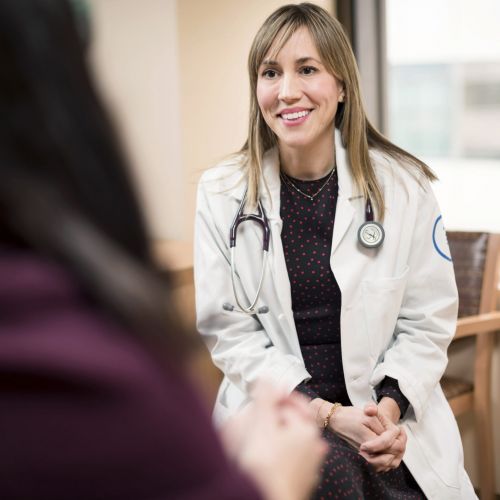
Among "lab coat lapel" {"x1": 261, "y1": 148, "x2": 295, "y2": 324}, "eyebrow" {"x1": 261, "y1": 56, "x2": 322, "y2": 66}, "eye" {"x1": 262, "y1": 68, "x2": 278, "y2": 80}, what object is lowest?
"lab coat lapel" {"x1": 261, "y1": 148, "x2": 295, "y2": 324}

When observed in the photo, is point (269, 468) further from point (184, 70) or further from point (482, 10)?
point (482, 10)

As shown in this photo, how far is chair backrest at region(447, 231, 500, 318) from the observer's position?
98.2 inches

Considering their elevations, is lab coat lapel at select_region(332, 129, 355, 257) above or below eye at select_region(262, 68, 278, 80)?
below

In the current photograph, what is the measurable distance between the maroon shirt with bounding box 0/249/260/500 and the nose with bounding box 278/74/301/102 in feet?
4.63

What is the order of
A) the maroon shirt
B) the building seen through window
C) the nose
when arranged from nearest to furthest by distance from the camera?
the maroon shirt → the nose → the building seen through window

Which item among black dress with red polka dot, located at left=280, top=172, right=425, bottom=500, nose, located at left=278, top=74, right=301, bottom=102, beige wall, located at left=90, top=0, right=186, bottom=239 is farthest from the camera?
beige wall, located at left=90, top=0, right=186, bottom=239

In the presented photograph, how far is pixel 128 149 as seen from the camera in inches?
23.5

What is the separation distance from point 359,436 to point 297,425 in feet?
3.27

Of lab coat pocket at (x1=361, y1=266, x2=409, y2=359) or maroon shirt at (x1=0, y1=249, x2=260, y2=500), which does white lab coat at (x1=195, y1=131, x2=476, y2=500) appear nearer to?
lab coat pocket at (x1=361, y1=266, x2=409, y2=359)

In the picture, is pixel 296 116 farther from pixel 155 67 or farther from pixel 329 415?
pixel 155 67

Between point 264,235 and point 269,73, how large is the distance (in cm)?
40

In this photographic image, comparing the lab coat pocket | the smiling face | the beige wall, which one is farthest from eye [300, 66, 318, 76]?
the beige wall

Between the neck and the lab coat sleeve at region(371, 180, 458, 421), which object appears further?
the neck

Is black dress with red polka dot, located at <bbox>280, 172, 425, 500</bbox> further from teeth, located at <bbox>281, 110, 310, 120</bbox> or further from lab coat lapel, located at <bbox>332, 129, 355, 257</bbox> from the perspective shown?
teeth, located at <bbox>281, 110, 310, 120</bbox>
